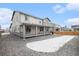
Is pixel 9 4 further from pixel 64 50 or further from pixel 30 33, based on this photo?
pixel 64 50

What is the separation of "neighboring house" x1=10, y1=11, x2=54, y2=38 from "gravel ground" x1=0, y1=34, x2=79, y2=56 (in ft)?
0.36

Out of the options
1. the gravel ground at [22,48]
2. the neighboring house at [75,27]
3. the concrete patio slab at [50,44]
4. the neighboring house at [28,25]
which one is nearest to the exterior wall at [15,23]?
the neighboring house at [28,25]

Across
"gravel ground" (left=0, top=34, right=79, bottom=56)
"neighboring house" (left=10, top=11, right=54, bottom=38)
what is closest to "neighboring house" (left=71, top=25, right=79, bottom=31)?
"gravel ground" (left=0, top=34, right=79, bottom=56)

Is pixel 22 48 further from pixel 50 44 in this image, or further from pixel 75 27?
pixel 75 27

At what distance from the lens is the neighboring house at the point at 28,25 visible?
98.5 inches

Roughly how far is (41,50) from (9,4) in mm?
966

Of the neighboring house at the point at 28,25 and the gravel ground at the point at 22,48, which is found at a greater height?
the neighboring house at the point at 28,25

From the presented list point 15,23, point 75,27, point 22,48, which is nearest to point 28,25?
point 15,23

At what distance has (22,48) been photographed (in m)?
2.48

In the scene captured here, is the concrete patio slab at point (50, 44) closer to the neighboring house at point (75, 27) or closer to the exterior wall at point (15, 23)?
the neighboring house at point (75, 27)

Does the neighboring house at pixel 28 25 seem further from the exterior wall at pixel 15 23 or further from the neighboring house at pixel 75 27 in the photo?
the neighboring house at pixel 75 27

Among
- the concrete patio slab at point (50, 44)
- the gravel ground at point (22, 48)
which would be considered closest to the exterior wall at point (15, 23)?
the gravel ground at point (22, 48)

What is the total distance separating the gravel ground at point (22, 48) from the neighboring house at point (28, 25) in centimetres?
11

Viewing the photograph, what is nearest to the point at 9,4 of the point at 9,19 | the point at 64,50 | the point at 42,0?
the point at 9,19
